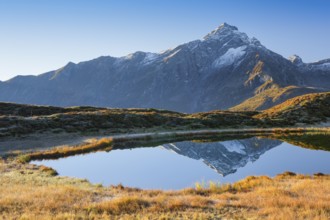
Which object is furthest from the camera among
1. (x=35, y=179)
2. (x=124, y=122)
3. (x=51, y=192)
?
(x=124, y=122)

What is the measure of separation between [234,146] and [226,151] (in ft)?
17.4

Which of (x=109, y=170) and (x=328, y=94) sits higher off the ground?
(x=328, y=94)

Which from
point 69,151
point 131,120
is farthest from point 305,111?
point 69,151

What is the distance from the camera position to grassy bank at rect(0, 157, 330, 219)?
16922 millimetres

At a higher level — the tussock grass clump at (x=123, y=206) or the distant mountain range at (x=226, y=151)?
the tussock grass clump at (x=123, y=206)

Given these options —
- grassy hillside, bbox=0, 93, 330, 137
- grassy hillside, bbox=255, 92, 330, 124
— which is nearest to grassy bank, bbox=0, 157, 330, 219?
grassy hillside, bbox=0, 93, 330, 137

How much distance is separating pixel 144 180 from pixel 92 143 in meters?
22.7

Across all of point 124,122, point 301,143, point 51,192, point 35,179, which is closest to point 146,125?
point 124,122

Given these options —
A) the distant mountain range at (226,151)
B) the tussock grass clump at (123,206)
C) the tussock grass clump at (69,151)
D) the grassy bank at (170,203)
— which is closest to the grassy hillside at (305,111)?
the distant mountain range at (226,151)

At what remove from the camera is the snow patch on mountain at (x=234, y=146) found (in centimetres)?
4938

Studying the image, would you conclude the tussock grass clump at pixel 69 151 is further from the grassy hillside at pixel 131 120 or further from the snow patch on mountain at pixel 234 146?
the snow patch on mountain at pixel 234 146

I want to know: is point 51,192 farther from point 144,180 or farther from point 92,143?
point 92,143

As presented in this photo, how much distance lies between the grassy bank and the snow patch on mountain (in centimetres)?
2463

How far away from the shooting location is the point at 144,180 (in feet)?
103
